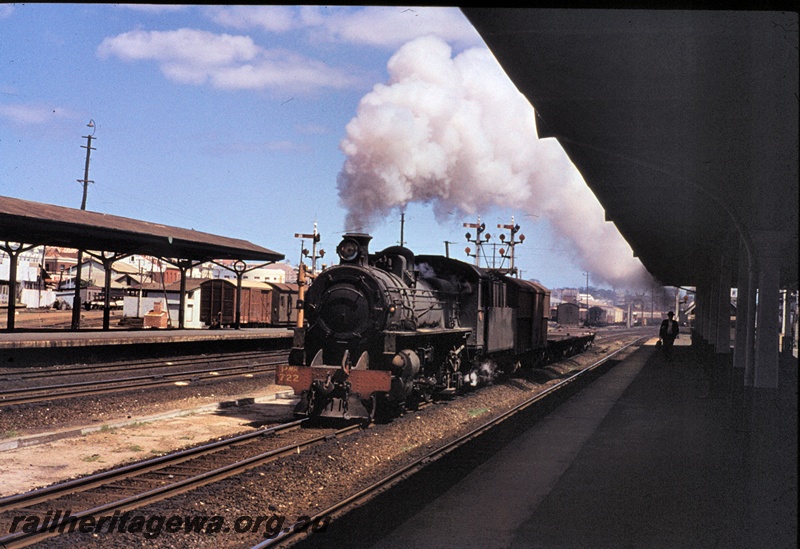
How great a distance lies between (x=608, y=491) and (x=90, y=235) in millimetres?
18602

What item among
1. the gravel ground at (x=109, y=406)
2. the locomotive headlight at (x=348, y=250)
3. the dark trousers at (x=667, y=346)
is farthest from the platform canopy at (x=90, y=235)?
the dark trousers at (x=667, y=346)

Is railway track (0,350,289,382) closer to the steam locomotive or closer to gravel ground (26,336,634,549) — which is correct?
the steam locomotive

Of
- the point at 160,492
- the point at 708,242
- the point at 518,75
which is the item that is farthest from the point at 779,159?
the point at 708,242

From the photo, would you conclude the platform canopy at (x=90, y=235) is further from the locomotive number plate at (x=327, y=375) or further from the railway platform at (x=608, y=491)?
the railway platform at (x=608, y=491)

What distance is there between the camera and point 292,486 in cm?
804

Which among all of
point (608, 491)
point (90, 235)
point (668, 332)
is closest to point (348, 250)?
point (608, 491)

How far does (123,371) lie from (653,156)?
51.2 feet

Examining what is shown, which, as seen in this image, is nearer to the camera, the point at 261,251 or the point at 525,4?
the point at 525,4

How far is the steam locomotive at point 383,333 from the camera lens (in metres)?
11.9

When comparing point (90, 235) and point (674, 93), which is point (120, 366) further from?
point (674, 93)

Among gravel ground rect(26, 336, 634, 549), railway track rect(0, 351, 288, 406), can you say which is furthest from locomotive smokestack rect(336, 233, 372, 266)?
railway track rect(0, 351, 288, 406)

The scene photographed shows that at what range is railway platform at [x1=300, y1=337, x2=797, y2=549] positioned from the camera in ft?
20.0

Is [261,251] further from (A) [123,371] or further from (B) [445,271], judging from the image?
(B) [445,271]

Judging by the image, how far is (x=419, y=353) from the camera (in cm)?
1326
